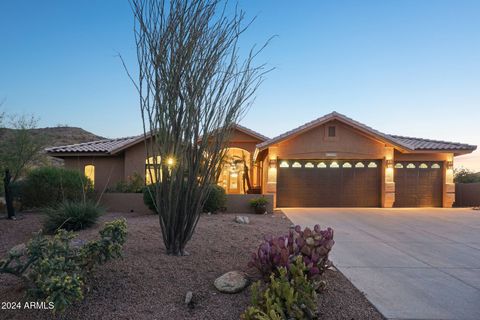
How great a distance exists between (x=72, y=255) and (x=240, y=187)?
60.9 ft

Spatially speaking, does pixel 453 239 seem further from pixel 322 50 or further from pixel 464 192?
pixel 464 192

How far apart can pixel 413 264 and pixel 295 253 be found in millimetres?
3087

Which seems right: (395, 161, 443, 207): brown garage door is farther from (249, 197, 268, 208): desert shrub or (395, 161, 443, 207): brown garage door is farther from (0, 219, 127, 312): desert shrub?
(0, 219, 127, 312): desert shrub

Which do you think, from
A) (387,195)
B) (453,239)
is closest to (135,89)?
(453,239)

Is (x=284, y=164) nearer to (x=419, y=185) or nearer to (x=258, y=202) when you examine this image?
(x=258, y=202)

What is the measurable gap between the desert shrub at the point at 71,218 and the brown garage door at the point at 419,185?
15.0 m

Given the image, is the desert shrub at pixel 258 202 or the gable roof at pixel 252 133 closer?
the desert shrub at pixel 258 202

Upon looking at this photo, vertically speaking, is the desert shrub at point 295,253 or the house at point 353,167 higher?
the house at point 353,167

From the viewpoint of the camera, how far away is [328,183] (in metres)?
17.7

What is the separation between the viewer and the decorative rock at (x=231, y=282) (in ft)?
14.5

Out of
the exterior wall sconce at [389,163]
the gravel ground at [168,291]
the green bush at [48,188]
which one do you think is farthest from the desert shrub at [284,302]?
the exterior wall sconce at [389,163]

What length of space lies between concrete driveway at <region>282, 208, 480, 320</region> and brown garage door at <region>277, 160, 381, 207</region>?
198 inches

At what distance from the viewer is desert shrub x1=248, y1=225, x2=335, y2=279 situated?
4.43 metres

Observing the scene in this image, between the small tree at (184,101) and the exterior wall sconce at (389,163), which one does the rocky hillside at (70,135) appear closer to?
the exterior wall sconce at (389,163)
